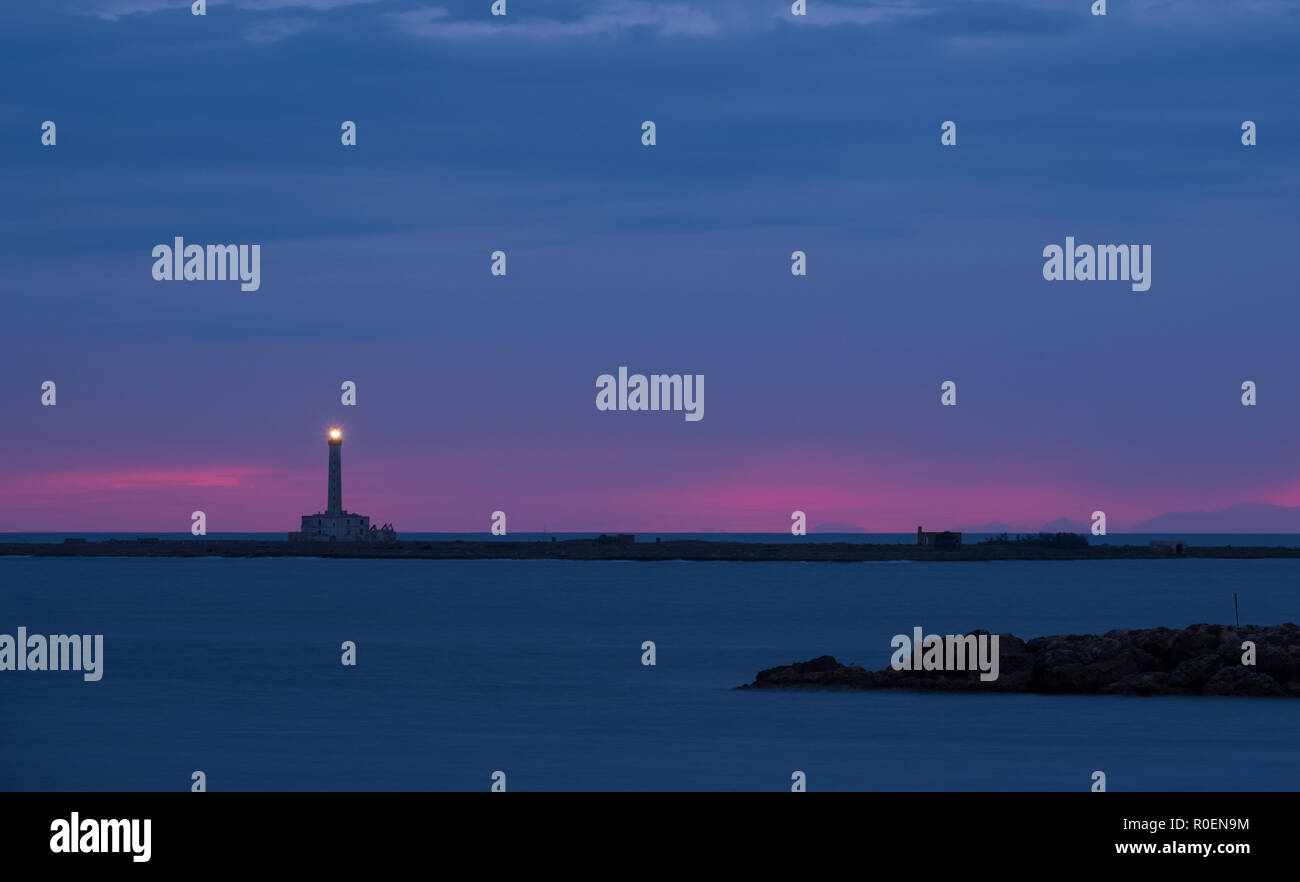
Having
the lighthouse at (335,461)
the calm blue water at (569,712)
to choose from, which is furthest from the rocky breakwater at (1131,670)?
the lighthouse at (335,461)

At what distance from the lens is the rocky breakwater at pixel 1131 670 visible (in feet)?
130

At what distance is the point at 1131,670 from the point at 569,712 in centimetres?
1324

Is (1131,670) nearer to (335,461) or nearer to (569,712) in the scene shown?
(569,712)

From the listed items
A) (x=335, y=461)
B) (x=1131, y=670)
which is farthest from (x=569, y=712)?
(x=335, y=461)

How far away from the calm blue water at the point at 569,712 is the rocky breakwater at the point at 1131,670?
744 mm

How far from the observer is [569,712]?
137ft

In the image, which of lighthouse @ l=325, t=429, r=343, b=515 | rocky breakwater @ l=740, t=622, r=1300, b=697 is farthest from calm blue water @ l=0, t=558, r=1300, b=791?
lighthouse @ l=325, t=429, r=343, b=515

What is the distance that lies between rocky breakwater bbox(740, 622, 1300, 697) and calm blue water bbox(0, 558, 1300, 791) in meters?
0.74
